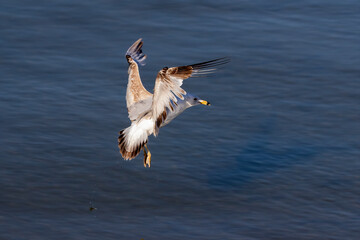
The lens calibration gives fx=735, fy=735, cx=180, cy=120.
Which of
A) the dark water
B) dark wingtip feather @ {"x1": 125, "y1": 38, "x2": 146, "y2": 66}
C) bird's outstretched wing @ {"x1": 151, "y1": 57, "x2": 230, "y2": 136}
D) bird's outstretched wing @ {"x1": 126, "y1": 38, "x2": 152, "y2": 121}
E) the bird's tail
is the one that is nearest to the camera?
bird's outstretched wing @ {"x1": 151, "y1": 57, "x2": 230, "y2": 136}

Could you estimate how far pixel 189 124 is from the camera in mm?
11297

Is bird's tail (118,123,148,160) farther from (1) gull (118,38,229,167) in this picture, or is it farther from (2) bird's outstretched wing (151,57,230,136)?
(2) bird's outstretched wing (151,57,230,136)

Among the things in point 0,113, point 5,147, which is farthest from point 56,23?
point 5,147

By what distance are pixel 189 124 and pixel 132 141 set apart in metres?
2.30

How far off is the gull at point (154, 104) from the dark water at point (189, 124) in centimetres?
84

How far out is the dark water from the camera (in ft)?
30.0

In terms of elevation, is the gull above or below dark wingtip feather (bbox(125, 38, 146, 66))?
below

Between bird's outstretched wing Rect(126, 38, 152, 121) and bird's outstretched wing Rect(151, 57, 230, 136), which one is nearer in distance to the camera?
bird's outstretched wing Rect(151, 57, 230, 136)

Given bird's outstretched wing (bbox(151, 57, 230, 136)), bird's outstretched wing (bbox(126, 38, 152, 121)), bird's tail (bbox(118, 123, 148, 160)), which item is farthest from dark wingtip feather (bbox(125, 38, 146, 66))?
bird's outstretched wing (bbox(151, 57, 230, 136))

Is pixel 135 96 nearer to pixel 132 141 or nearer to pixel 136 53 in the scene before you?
pixel 132 141

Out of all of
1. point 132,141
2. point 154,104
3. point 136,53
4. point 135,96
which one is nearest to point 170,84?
point 154,104

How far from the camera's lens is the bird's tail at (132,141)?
29.6 feet

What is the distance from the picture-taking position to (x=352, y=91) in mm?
12320

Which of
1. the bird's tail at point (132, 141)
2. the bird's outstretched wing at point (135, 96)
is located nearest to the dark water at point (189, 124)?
the bird's tail at point (132, 141)
